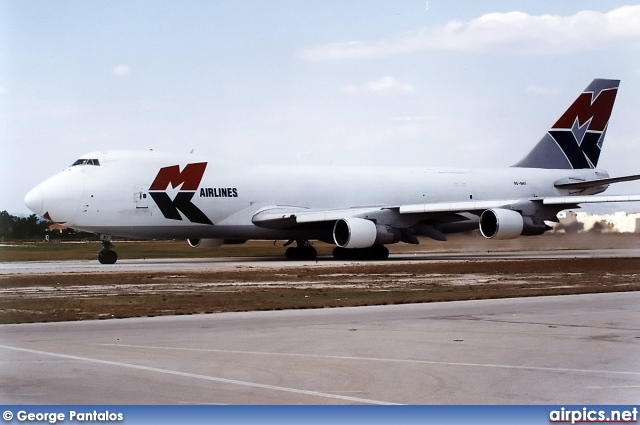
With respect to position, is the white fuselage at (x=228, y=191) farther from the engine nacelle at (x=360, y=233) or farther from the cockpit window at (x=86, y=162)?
the engine nacelle at (x=360, y=233)

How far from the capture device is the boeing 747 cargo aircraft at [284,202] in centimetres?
3666

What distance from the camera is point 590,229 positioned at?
45.7m

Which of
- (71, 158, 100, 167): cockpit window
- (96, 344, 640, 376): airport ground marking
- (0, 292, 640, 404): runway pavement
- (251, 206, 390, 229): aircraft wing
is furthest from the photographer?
(251, 206, 390, 229): aircraft wing

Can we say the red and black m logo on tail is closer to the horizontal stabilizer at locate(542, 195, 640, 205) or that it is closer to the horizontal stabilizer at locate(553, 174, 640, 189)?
the horizontal stabilizer at locate(542, 195, 640, 205)

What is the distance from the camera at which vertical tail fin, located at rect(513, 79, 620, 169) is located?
1945 inches

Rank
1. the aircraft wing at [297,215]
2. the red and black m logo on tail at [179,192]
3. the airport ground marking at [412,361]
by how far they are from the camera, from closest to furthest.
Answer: the airport ground marking at [412,361] → the red and black m logo on tail at [179,192] → the aircraft wing at [297,215]

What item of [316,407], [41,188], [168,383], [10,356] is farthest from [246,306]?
[41,188]

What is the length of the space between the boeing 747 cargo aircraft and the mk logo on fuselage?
296 cm

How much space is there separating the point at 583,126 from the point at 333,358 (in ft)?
137

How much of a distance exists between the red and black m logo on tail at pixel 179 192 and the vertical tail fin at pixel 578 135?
20094 millimetres

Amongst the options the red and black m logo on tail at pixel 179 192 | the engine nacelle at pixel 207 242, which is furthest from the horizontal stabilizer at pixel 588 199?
the engine nacelle at pixel 207 242

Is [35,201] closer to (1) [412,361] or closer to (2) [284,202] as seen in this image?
(2) [284,202]

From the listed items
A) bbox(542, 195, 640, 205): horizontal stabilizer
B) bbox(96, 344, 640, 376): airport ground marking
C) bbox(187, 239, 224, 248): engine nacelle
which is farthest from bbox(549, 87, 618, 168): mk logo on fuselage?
bbox(96, 344, 640, 376): airport ground marking

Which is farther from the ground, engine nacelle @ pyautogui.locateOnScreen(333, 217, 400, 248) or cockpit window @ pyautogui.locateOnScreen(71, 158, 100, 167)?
cockpit window @ pyautogui.locateOnScreen(71, 158, 100, 167)
